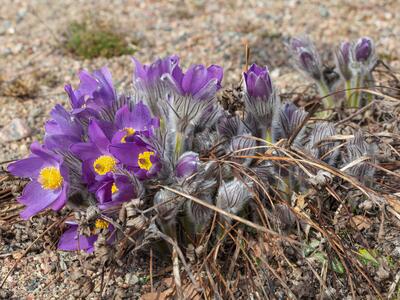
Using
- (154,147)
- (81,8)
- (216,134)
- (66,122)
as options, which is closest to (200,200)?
(154,147)

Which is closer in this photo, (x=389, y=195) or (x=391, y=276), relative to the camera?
(x=391, y=276)

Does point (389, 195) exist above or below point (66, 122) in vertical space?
below

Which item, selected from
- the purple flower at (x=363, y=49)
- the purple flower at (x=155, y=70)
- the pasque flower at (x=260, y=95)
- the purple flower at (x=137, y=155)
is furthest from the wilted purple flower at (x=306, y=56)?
the purple flower at (x=137, y=155)

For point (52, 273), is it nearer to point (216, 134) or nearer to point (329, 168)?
point (216, 134)

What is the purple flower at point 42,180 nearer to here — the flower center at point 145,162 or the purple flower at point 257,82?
the flower center at point 145,162

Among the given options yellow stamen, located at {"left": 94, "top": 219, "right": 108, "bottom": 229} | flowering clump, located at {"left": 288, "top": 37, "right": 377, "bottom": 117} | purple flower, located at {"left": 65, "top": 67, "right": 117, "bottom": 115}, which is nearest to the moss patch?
flowering clump, located at {"left": 288, "top": 37, "right": 377, "bottom": 117}

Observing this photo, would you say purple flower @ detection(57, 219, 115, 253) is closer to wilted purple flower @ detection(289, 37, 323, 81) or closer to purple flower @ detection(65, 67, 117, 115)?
purple flower @ detection(65, 67, 117, 115)
